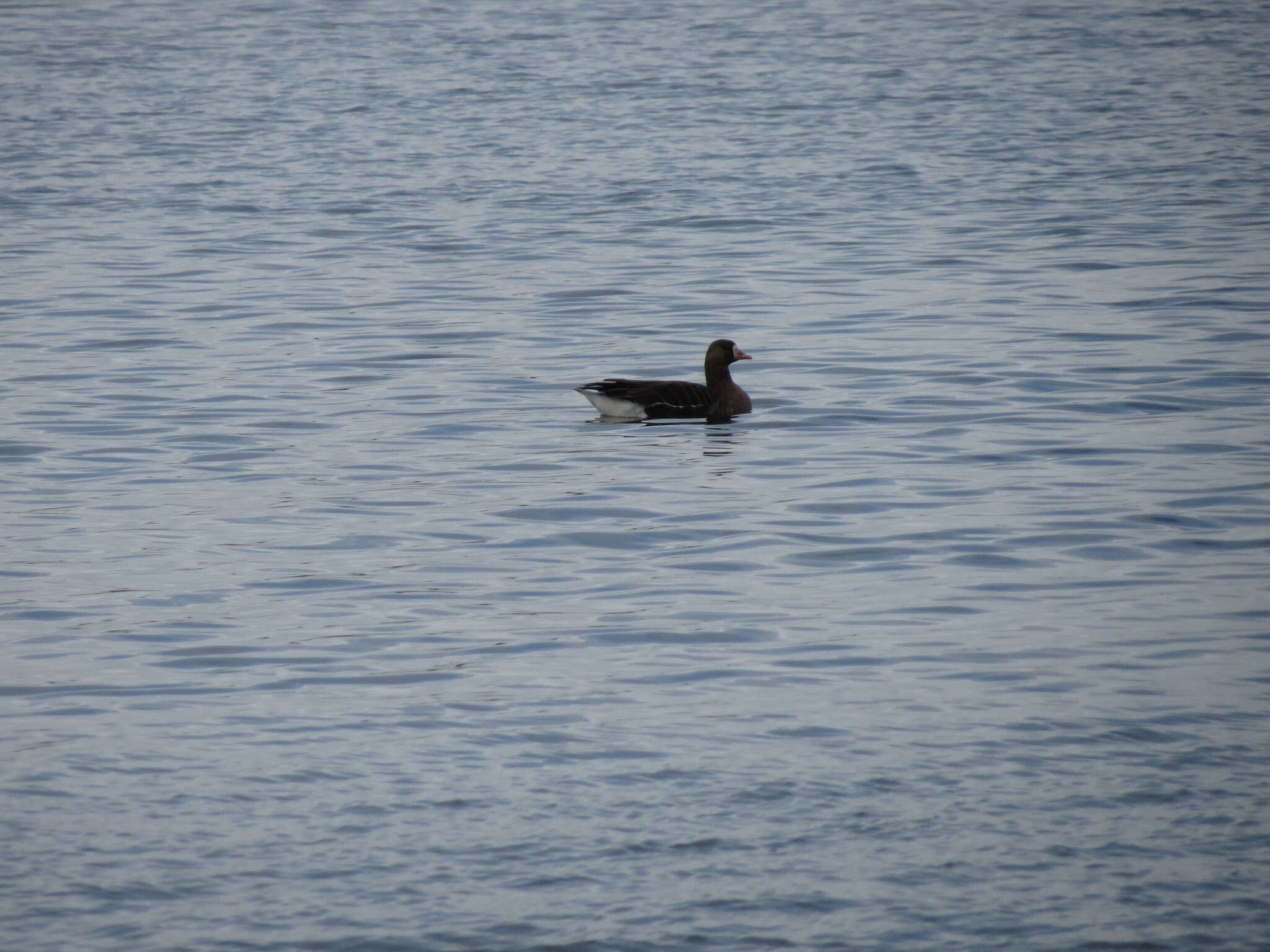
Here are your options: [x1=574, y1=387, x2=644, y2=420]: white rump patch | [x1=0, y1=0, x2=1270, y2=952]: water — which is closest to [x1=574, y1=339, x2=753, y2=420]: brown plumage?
[x1=574, y1=387, x2=644, y2=420]: white rump patch

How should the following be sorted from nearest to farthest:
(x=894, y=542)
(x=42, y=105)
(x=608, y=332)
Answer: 1. (x=894, y=542)
2. (x=608, y=332)
3. (x=42, y=105)

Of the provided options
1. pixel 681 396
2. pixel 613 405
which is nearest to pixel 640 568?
pixel 613 405

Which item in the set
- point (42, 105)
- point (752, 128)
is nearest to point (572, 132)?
point (752, 128)

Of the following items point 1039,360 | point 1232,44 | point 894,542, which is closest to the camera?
point 894,542

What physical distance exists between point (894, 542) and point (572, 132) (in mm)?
27046

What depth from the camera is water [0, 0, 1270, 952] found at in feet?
21.4

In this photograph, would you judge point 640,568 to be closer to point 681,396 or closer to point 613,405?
point 613,405

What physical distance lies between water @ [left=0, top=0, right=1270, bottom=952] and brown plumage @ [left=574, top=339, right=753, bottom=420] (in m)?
0.21

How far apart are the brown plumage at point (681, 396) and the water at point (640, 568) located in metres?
0.21

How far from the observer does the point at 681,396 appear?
1505 centimetres

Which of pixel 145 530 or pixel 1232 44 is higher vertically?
pixel 1232 44

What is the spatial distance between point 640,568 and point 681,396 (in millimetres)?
4667

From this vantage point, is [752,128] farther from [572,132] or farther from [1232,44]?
[1232,44]

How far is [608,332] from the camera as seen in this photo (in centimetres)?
1880
